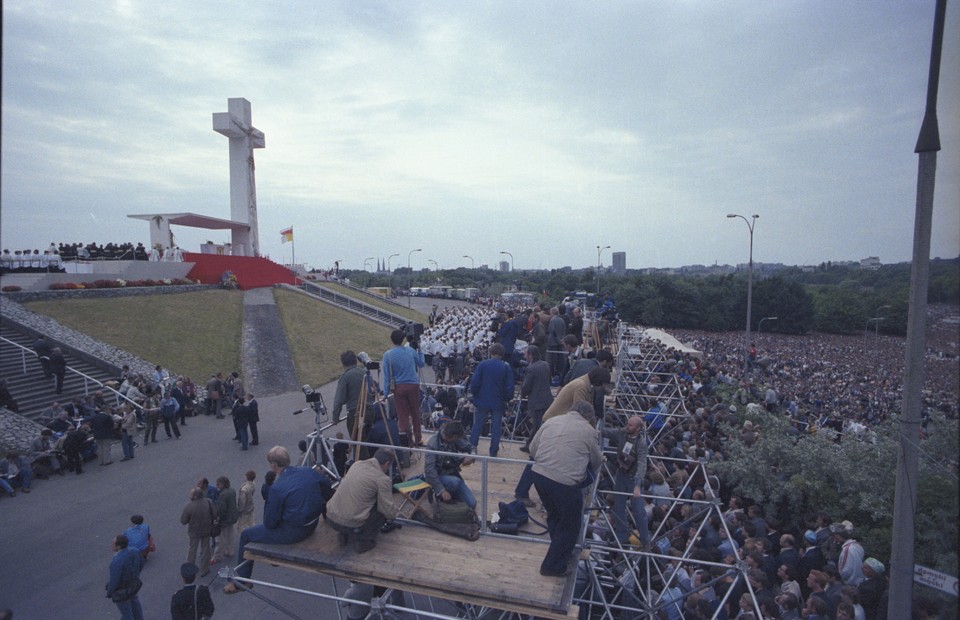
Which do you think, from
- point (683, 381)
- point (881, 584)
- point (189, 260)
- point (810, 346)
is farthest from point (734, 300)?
point (881, 584)

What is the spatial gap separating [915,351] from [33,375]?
24072 millimetres

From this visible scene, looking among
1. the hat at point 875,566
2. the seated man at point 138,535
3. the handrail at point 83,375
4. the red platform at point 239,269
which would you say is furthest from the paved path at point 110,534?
the red platform at point 239,269

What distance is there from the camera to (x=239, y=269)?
38.2 metres

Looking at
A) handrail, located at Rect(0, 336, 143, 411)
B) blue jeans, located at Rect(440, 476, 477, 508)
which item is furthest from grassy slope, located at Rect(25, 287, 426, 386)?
blue jeans, located at Rect(440, 476, 477, 508)

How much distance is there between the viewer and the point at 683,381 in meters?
18.9

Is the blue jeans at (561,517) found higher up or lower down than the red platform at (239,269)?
lower down

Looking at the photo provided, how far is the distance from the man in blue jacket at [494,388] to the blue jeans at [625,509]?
72.5 inches

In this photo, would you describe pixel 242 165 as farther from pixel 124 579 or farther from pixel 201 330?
pixel 124 579

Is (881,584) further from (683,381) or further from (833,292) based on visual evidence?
(833,292)

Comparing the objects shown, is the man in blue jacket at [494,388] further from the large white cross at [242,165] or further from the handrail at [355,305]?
the large white cross at [242,165]

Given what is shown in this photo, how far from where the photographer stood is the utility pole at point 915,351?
483cm

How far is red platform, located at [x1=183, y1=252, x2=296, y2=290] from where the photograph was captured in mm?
35969

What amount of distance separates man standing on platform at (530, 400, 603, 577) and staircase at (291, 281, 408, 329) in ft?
115

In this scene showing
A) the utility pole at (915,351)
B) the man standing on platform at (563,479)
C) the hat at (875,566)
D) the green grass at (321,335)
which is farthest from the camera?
the green grass at (321,335)
